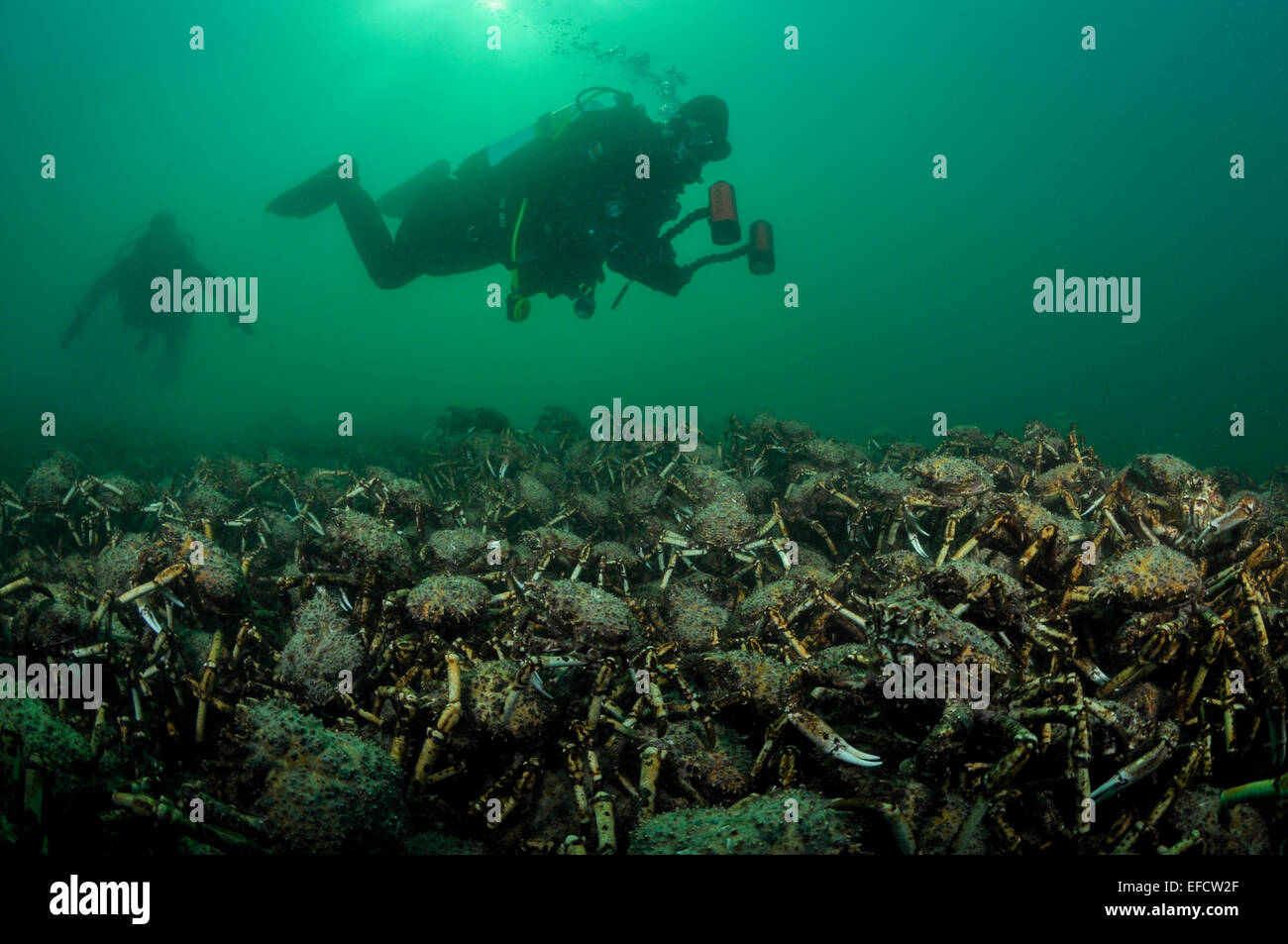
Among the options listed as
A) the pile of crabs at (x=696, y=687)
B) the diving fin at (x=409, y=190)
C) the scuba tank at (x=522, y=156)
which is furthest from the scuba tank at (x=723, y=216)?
the diving fin at (x=409, y=190)

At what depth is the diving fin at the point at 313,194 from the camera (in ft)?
39.7

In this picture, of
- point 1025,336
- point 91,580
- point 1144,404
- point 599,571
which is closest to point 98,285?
point 91,580

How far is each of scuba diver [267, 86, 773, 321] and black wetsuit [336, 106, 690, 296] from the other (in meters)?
0.02

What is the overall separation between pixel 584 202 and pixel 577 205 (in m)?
0.13

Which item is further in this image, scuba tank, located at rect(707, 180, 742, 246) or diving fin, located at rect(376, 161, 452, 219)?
diving fin, located at rect(376, 161, 452, 219)

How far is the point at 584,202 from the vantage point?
9664mm

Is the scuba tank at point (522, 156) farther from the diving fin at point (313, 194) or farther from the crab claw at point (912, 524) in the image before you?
the crab claw at point (912, 524)

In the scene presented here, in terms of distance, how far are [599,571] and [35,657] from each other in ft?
12.4

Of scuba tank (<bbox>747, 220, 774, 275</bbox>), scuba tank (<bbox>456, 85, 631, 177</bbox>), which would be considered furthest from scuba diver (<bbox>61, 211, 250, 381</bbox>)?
scuba tank (<bbox>747, 220, 774, 275</bbox>)

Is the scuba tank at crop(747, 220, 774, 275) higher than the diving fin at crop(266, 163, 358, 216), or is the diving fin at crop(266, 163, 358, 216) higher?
the diving fin at crop(266, 163, 358, 216)

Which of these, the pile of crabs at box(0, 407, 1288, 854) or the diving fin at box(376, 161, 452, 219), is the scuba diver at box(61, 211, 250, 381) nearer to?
the diving fin at box(376, 161, 452, 219)

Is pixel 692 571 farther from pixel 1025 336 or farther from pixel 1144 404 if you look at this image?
pixel 1025 336

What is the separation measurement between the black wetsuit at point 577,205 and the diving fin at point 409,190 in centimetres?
186

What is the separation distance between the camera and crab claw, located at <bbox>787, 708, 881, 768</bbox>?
2.57m
